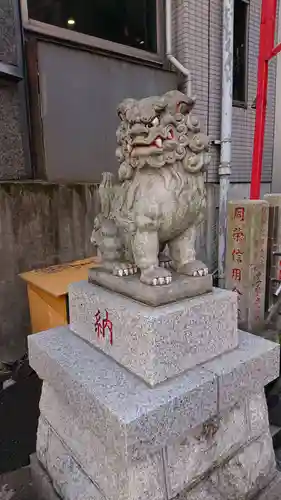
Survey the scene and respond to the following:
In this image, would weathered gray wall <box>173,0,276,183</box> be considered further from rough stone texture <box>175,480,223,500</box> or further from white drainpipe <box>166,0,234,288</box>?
rough stone texture <box>175,480,223,500</box>

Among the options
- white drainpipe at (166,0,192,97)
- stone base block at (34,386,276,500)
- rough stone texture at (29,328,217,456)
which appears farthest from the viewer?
white drainpipe at (166,0,192,97)

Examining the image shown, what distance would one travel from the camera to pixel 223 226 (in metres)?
5.34

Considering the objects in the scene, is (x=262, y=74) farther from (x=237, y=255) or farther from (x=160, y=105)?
(x=160, y=105)

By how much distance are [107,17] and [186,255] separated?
14.2 feet

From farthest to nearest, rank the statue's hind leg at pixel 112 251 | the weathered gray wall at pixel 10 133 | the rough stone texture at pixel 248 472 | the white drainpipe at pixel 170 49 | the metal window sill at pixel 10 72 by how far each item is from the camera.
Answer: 1. the white drainpipe at pixel 170 49
2. the weathered gray wall at pixel 10 133
3. the metal window sill at pixel 10 72
4. the statue's hind leg at pixel 112 251
5. the rough stone texture at pixel 248 472

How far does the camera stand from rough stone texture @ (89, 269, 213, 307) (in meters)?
1.66

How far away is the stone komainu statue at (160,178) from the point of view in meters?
1.61

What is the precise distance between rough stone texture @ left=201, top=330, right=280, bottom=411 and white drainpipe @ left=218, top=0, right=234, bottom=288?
3347 millimetres

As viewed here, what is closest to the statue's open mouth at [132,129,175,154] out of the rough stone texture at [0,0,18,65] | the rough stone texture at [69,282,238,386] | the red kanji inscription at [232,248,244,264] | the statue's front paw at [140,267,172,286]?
the statue's front paw at [140,267,172,286]

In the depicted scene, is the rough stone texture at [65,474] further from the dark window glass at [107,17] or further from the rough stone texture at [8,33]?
the dark window glass at [107,17]

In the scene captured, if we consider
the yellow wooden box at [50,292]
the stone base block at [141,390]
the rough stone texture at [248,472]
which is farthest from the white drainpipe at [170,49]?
the rough stone texture at [248,472]

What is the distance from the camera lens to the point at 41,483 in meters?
2.09

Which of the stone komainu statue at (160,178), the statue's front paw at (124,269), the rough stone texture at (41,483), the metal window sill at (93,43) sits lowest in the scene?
the rough stone texture at (41,483)

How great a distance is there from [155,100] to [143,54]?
396 centimetres
